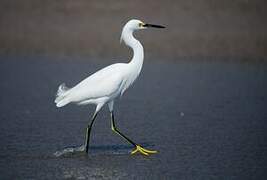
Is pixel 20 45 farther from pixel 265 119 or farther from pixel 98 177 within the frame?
pixel 98 177

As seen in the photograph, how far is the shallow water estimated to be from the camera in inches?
330

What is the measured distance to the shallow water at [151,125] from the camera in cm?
839

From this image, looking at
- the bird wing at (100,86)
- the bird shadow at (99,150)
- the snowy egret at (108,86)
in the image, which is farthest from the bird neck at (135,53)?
the bird shadow at (99,150)

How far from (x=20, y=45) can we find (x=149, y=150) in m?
11.3

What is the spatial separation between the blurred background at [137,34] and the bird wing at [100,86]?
8621mm

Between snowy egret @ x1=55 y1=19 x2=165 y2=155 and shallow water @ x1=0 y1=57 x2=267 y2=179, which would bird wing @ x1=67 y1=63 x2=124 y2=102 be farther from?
shallow water @ x1=0 y1=57 x2=267 y2=179

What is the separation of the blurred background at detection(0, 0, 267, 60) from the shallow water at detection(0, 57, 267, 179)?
→ 1957mm

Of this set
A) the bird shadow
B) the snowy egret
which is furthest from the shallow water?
the snowy egret

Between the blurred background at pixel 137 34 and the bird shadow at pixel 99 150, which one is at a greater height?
the blurred background at pixel 137 34

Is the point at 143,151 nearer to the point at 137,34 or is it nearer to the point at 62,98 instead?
the point at 62,98

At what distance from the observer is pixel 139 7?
21641 millimetres

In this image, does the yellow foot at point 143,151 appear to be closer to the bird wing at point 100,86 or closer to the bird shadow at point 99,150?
the bird shadow at point 99,150

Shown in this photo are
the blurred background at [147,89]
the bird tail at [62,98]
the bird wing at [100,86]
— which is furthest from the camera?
the bird tail at [62,98]

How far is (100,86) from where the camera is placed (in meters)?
9.19
